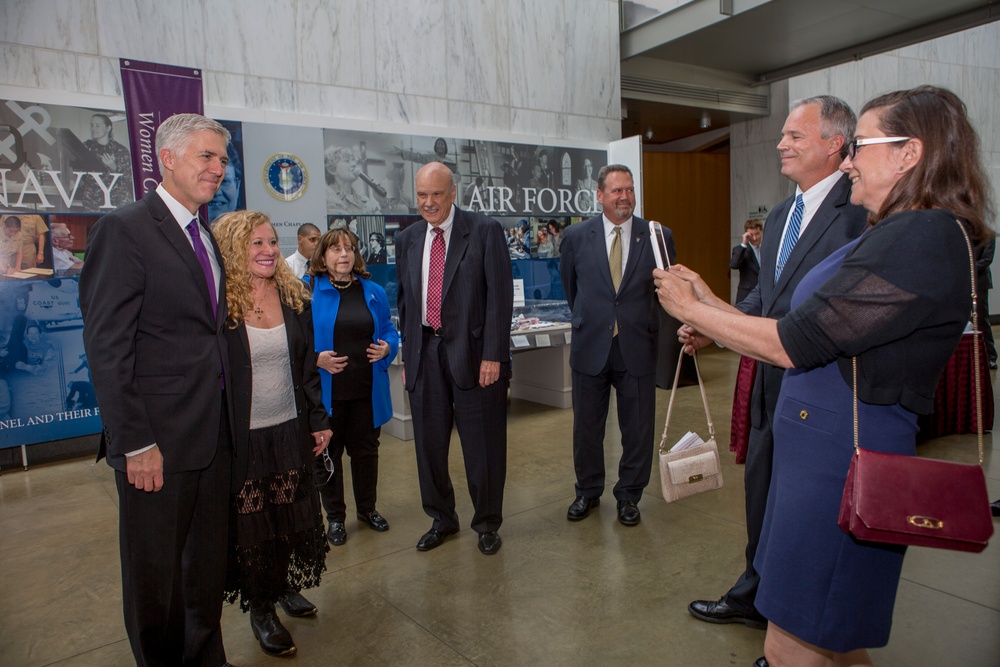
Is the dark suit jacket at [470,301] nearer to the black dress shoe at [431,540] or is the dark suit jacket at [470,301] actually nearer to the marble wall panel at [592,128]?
the black dress shoe at [431,540]

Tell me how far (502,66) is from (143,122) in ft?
12.9

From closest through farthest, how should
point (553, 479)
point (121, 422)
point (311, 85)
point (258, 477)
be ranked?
point (121, 422) < point (258, 477) < point (553, 479) < point (311, 85)

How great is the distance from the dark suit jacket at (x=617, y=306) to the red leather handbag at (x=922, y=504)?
234cm

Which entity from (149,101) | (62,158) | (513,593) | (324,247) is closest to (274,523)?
(513,593)

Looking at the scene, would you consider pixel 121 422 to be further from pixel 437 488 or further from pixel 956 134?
pixel 956 134

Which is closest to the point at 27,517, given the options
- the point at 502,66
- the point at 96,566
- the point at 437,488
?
the point at 96,566

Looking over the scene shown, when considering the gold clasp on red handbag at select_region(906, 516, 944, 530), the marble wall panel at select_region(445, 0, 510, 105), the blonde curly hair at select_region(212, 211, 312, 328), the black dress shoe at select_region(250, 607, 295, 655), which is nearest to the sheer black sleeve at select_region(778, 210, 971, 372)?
the gold clasp on red handbag at select_region(906, 516, 944, 530)

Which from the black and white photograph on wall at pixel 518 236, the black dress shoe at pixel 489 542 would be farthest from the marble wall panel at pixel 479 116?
the black dress shoe at pixel 489 542

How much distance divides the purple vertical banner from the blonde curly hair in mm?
3723

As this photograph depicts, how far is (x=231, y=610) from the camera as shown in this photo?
293 cm

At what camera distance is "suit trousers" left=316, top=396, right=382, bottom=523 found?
3.56m

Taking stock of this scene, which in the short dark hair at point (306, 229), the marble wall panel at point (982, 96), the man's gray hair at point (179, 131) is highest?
the marble wall panel at point (982, 96)

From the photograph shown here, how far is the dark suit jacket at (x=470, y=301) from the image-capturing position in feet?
10.7

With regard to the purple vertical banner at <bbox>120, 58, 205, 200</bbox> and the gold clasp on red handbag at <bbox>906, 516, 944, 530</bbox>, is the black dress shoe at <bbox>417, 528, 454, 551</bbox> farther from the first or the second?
the purple vertical banner at <bbox>120, 58, 205, 200</bbox>
